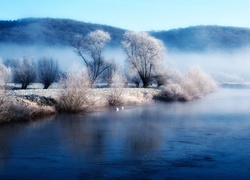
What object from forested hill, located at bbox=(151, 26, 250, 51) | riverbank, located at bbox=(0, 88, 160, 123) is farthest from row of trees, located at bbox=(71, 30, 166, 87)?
forested hill, located at bbox=(151, 26, 250, 51)

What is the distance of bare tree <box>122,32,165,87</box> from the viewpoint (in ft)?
128

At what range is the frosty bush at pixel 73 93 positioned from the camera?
22031mm

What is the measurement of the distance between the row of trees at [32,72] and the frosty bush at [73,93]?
14130mm

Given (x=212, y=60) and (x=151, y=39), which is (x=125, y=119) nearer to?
(x=151, y=39)

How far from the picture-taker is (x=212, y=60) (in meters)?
94.8

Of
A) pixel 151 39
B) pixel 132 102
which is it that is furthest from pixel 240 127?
pixel 151 39

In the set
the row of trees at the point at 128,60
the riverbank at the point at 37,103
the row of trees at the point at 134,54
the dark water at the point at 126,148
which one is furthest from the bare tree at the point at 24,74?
the dark water at the point at 126,148

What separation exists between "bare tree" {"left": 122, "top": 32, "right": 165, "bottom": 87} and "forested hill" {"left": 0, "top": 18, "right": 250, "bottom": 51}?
48.0 m

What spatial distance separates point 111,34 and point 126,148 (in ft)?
273

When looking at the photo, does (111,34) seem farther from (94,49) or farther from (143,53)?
(143,53)

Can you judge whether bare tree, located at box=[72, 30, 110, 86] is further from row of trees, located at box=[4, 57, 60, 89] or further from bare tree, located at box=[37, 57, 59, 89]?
row of trees, located at box=[4, 57, 60, 89]

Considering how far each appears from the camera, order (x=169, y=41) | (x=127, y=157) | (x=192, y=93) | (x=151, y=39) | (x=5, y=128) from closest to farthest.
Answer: (x=127, y=157), (x=5, y=128), (x=192, y=93), (x=151, y=39), (x=169, y=41)

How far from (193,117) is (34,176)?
1215cm

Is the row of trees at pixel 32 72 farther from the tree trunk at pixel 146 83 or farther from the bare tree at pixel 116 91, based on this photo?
the bare tree at pixel 116 91
